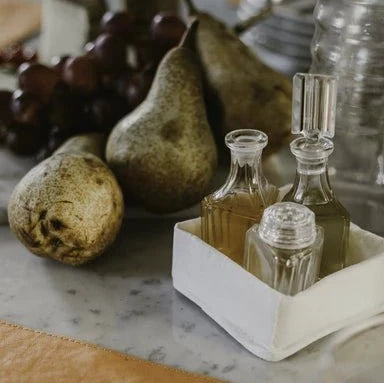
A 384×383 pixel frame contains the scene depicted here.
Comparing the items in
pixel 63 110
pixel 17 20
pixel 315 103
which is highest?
pixel 315 103

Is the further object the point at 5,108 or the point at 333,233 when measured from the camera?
the point at 5,108

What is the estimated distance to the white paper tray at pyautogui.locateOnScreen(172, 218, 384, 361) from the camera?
522mm

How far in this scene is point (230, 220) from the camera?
58 centimetres

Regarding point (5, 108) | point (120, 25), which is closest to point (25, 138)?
point (5, 108)

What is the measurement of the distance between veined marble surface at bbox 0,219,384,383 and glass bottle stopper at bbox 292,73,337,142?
147 millimetres

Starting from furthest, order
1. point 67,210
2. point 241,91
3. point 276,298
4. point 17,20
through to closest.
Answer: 1. point 17,20
2. point 241,91
3. point 67,210
4. point 276,298

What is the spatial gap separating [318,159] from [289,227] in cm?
6

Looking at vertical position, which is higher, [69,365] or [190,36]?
[190,36]

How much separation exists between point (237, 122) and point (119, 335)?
27 cm

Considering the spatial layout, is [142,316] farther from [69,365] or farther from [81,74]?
[81,74]

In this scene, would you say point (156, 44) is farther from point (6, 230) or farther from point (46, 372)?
point (46, 372)

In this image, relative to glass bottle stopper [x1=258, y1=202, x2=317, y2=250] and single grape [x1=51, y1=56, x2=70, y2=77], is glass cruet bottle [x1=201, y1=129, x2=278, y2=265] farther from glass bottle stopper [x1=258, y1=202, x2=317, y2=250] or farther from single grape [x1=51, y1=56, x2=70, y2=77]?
single grape [x1=51, y1=56, x2=70, y2=77]

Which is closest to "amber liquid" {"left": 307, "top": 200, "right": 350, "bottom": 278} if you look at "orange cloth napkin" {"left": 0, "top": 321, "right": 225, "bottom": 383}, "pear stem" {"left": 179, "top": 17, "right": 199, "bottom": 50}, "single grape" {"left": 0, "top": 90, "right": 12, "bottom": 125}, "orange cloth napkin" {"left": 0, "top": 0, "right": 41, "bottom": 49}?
"orange cloth napkin" {"left": 0, "top": 321, "right": 225, "bottom": 383}

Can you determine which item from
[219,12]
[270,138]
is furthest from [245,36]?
[270,138]
